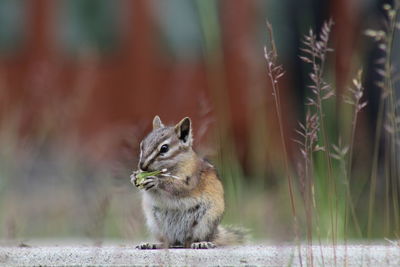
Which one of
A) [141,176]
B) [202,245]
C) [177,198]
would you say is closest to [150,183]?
[141,176]

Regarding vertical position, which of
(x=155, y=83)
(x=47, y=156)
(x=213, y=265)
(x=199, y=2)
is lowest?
(x=213, y=265)

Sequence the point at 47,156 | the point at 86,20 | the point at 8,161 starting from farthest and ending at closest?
1. the point at 86,20
2. the point at 47,156
3. the point at 8,161

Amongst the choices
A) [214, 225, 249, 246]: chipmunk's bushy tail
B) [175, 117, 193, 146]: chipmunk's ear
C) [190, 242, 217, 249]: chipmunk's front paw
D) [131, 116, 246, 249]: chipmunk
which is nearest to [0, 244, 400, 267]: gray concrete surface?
[190, 242, 217, 249]: chipmunk's front paw

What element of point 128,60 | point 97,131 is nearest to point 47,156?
point 97,131

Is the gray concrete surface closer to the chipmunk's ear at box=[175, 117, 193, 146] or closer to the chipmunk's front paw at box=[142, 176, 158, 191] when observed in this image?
the chipmunk's front paw at box=[142, 176, 158, 191]

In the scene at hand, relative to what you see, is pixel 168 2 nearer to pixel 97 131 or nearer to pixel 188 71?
pixel 188 71

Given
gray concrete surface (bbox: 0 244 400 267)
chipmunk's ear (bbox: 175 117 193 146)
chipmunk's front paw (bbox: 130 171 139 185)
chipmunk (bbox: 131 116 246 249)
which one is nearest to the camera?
gray concrete surface (bbox: 0 244 400 267)

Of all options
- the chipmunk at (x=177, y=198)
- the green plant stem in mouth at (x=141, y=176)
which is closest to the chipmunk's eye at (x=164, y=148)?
the chipmunk at (x=177, y=198)
